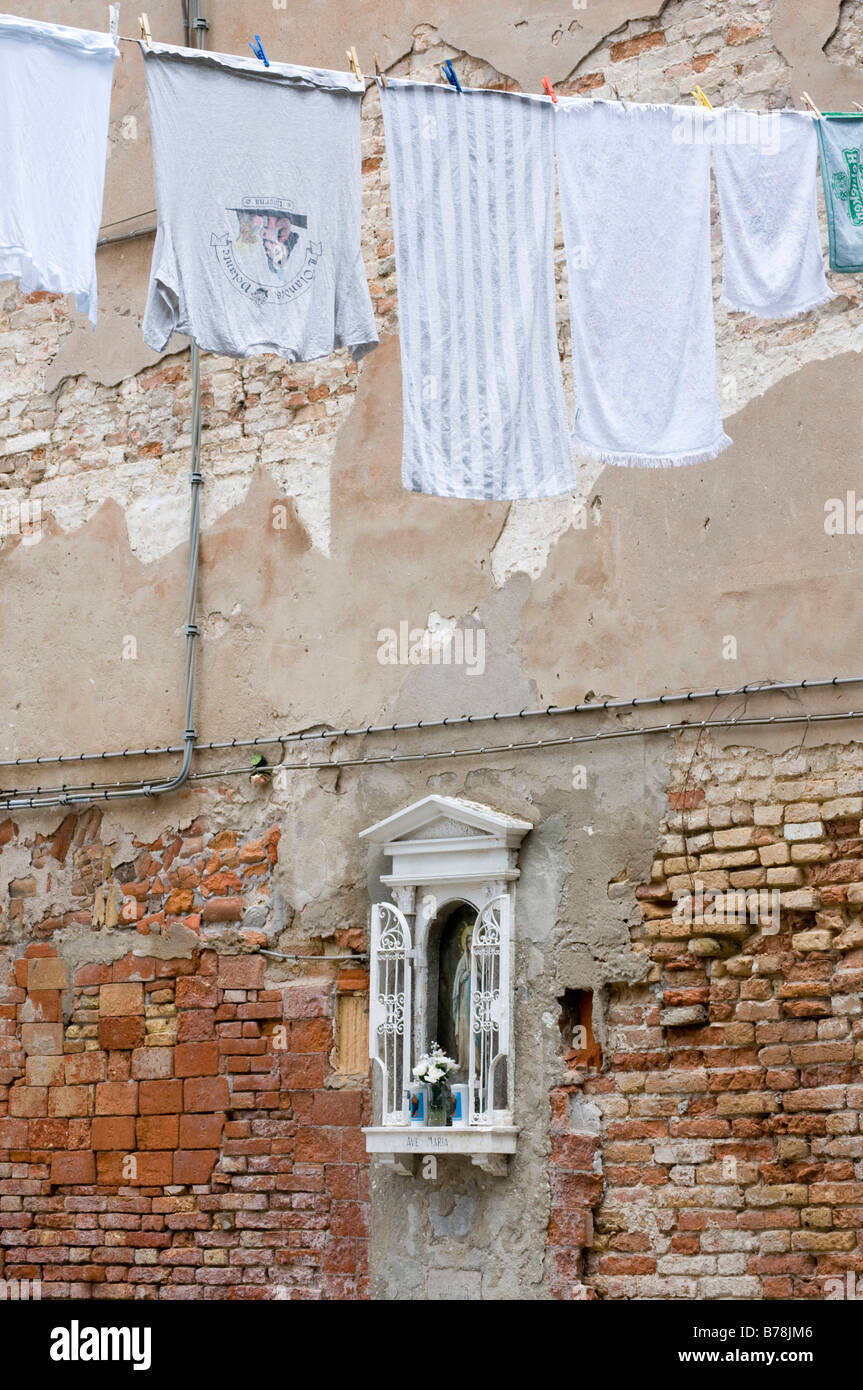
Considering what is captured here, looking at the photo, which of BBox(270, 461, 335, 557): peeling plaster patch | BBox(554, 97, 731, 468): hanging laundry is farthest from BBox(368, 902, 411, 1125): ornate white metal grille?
BBox(554, 97, 731, 468): hanging laundry

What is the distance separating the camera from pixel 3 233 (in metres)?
5.73

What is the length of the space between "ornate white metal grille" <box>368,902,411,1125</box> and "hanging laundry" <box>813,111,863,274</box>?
2.94 meters

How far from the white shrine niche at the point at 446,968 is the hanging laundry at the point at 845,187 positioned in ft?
7.78

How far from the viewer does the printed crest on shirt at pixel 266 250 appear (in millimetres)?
6031

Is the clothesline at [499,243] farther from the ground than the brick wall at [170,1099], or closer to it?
farther from the ground

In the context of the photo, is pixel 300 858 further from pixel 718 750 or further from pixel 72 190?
pixel 72 190

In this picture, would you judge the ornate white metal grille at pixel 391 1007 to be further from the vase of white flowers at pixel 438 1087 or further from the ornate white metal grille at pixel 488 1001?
the ornate white metal grille at pixel 488 1001

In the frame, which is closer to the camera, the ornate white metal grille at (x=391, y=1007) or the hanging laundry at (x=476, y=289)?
the hanging laundry at (x=476, y=289)

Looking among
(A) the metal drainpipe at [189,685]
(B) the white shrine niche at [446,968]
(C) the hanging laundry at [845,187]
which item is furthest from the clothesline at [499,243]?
(A) the metal drainpipe at [189,685]

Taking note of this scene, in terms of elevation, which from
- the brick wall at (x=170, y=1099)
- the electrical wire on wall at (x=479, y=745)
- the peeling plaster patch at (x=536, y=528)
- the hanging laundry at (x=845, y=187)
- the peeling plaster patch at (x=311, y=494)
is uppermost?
the hanging laundry at (x=845, y=187)

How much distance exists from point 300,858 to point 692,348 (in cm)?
273

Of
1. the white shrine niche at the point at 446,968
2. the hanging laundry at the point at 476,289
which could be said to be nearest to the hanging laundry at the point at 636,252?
the hanging laundry at the point at 476,289

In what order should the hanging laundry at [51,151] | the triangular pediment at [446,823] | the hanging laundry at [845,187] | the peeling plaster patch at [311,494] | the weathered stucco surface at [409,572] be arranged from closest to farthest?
the hanging laundry at [51,151] < the hanging laundry at [845,187] < the weathered stucco surface at [409,572] < the triangular pediment at [446,823] < the peeling plaster patch at [311,494]

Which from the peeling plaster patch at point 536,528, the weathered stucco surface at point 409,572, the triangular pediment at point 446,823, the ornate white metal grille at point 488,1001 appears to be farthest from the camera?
the peeling plaster patch at point 536,528
